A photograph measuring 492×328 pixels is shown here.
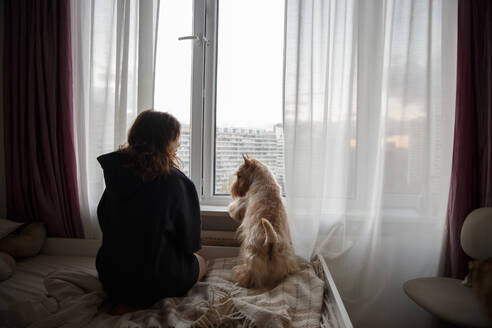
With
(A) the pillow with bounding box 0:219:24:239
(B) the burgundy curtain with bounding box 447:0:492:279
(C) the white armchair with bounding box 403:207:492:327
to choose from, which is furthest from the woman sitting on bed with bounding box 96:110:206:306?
(B) the burgundy curtain with bounding box 447:0:492:279

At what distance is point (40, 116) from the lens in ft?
5.76

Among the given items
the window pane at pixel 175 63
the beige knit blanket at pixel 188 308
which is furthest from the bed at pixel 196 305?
the window pane at pixel 175 63

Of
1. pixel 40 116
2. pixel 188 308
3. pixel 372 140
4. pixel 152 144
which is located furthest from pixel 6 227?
pixel 372 140

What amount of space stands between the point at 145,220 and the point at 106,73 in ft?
3.86

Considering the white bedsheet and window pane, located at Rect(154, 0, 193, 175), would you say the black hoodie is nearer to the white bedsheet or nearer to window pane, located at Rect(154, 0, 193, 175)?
the white bedsheet

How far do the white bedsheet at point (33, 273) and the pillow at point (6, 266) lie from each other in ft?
0.09

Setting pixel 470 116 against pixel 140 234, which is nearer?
pixel 140 234

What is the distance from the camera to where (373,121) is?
5.06 feet

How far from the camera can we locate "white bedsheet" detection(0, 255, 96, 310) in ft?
4.16

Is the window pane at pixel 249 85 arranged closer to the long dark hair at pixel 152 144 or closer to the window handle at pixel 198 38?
the window handle at pixel 198 38

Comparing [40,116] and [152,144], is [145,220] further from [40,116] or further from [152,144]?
[40,116]

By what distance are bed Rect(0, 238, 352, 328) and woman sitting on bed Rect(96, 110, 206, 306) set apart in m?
0.09

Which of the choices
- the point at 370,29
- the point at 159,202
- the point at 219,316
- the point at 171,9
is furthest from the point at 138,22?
the point at 219,316

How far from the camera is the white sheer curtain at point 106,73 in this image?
5.64 ft
